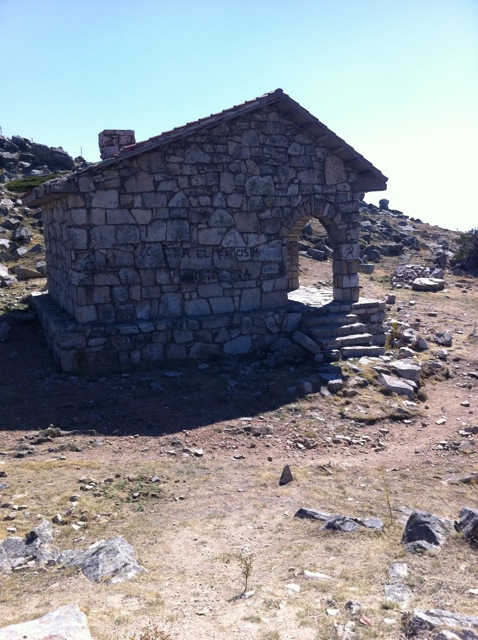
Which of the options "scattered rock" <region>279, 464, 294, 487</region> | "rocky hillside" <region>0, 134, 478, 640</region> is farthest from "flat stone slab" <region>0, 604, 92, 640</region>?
"scattered rock" <region>279, 464, 294, 487</region>

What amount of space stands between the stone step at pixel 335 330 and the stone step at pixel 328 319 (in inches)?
3.0

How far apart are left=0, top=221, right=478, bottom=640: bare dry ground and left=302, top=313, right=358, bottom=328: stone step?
1042 millimetres

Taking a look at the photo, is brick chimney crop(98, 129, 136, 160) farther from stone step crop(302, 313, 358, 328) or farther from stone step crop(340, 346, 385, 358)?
stone step crop(340, 346, 385, 358)

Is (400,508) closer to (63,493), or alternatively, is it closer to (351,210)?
(63,493)

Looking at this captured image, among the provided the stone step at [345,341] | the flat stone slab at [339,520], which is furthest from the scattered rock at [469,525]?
the stone step at [345,341]

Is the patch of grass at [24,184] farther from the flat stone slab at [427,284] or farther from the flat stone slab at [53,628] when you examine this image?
the flat stone slab at [53,628]

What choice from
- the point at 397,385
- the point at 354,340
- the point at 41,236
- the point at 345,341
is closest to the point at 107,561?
the point at 397,385

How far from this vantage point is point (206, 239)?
36.3 ft

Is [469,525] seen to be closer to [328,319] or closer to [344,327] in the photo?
[344,327]

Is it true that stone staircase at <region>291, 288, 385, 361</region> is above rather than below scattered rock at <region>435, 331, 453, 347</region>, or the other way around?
above

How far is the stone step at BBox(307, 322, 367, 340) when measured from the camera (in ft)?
37.6

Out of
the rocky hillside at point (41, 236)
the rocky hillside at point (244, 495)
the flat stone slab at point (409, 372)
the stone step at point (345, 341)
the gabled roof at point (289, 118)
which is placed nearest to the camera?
the rocky hillside at point (244, 495)

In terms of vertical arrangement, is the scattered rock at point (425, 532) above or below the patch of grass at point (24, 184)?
below

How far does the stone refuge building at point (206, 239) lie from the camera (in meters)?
10.3
